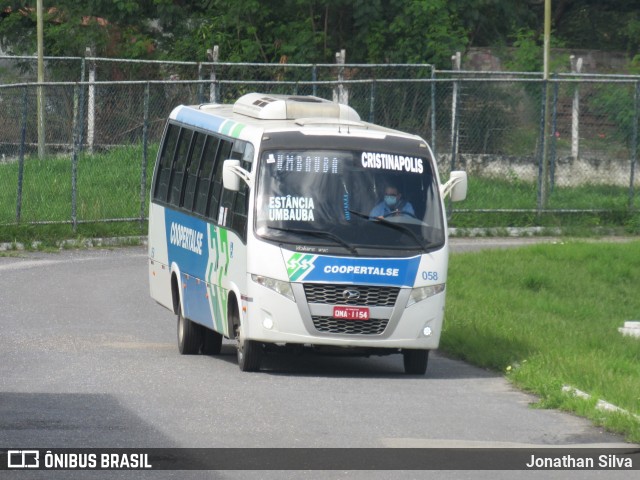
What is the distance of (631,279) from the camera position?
22.1m

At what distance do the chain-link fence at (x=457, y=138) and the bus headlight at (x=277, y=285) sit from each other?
41.5 ft

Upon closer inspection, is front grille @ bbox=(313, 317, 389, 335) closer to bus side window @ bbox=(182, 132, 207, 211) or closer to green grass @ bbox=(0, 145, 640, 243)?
bus side window @ bbox=(182, 132, 207, 211)

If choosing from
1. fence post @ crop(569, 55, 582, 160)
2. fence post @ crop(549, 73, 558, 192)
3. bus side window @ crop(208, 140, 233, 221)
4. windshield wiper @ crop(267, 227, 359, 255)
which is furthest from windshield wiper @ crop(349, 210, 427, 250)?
fence post @ crop(569, 55, 582, 160)

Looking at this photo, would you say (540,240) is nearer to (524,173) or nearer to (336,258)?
(524,173)

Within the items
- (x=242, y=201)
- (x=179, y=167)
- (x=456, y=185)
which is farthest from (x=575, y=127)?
(x=242, y=201)

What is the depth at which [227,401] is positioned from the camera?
11906mm

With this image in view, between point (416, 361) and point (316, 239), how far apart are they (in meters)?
1.44

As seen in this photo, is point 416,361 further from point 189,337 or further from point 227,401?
point 227,401

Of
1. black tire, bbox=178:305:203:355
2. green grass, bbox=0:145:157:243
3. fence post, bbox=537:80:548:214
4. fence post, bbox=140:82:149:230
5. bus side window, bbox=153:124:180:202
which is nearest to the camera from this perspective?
black tire, bbox=178:305:203:355

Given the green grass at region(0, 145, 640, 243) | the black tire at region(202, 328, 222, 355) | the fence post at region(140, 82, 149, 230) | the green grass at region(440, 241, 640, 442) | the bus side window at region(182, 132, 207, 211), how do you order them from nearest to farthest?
the green grass at region(440, 241, 640, 442), the black tire at region(202, 328, 222, 355), the bus side window at region(182, 132, 207, 211), the green grass at region(0, 145, 640, 243), the fence post at region(140, 82, 149, 230)

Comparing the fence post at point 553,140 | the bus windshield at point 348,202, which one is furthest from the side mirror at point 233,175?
the fence post at point 553,140

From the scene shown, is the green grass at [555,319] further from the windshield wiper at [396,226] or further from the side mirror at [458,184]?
the side mirror at [458,184]

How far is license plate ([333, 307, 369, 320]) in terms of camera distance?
1359cm

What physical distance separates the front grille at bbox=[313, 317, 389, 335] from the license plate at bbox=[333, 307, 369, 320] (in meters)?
0.04
